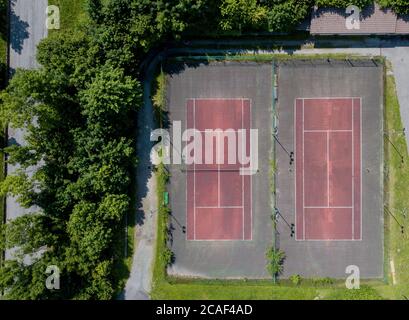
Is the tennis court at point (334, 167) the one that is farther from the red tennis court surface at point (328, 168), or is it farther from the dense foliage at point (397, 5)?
the dense foliage at point (397, 5)

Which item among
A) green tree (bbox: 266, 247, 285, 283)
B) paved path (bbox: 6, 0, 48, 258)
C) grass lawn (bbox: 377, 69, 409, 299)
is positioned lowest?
green tree (bbox: 266, 247, 285, 283)

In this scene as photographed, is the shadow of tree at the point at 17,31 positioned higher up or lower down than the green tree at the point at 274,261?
higher up

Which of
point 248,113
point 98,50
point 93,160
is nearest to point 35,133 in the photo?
point 93,160

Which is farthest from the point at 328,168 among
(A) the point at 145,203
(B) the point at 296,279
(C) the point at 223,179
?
(A) the point at 145,203

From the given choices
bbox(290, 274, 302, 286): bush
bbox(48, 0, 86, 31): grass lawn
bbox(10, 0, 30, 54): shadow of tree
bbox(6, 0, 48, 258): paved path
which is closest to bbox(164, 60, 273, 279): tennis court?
bbox(290, 274, 302, 286): bush

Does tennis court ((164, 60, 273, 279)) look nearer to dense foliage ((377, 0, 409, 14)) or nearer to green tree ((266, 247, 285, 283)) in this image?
green tree ((266, 247, 285, 283))

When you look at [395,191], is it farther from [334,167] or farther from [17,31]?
[17,31]

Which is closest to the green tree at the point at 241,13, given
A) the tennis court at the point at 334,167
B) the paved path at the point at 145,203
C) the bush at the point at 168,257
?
the tennis court at the point at 334,167

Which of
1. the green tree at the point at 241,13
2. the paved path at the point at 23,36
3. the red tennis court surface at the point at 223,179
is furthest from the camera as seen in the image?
the paved path at the point at 23,36
